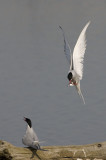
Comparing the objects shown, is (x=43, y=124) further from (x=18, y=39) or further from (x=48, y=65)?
(x=18, y=39)

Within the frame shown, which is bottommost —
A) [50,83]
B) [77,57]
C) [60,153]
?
[60,153]

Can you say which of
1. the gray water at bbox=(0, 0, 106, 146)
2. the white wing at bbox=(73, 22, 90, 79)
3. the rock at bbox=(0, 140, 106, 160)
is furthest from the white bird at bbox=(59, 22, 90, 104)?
the gray water at bbox=(0, 0, 106, 146)

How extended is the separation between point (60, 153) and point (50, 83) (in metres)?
5.39

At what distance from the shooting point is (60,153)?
235 inches

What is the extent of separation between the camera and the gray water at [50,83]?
8.81 meters

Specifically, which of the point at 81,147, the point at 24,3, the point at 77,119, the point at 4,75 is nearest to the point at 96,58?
the point at 4,75

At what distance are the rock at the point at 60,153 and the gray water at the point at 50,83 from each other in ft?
7.64

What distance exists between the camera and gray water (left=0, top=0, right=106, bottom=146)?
28.9 feet

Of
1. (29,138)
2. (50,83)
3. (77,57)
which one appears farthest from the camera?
(50,83)

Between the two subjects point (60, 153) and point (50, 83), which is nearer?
point (60, 153)

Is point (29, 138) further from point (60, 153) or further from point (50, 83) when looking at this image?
point (50, 83)

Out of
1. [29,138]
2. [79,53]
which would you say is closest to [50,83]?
[79,53]

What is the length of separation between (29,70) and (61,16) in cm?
844

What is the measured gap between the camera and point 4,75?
12055 millimetres
